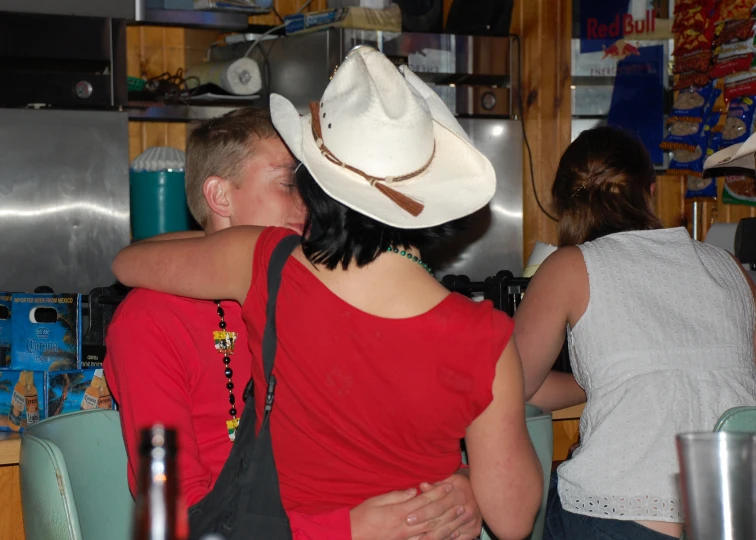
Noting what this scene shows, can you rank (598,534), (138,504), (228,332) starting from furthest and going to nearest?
(598,534), (228,332), (138,504)

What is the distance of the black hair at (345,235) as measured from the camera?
126 cm

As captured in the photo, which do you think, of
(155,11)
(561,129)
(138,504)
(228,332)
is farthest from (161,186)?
(138,504)

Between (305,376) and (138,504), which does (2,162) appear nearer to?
(305,376)

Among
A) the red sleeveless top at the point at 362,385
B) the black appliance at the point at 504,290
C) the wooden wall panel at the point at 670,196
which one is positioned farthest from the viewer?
the wooden wall panel at the point at 670,196

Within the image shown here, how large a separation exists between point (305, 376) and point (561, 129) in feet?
12.0

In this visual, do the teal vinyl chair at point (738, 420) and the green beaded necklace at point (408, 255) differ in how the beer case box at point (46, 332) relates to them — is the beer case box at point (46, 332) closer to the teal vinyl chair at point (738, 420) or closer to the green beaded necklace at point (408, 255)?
the green beaded necklace at point (408, 255)

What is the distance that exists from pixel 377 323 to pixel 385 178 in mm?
200

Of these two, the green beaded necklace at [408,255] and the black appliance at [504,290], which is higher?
the green beaded necklace at [408,255]

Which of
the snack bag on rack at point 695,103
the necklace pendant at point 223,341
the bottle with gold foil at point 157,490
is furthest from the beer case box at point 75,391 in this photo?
the snack bag on rack at point 695,103

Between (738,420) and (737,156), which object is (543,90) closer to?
(737,156)

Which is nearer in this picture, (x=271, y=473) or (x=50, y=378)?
(x=271, y=473)

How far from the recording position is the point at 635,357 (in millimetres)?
1927

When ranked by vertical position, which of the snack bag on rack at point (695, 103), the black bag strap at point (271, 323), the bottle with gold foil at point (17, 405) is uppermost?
the snack bag on rack at point (695, 103)

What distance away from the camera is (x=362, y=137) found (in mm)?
1271
